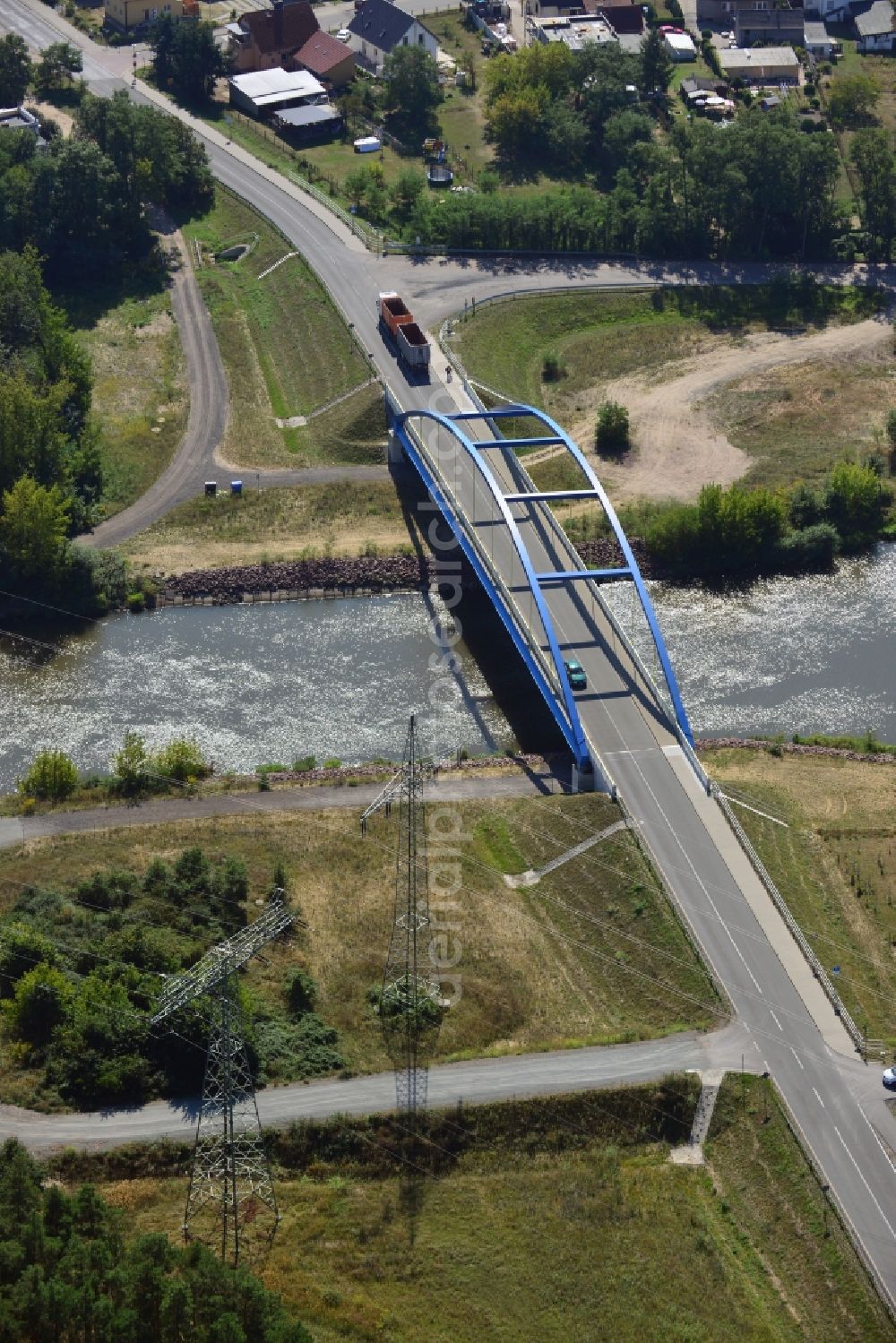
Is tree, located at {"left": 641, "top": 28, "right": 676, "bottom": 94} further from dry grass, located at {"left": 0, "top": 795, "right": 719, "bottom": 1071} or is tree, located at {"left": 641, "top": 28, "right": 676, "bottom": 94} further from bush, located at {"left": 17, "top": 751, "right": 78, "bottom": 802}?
bush, located at {"left": 17, "top": 751, "right": 78, "bottom": 802}

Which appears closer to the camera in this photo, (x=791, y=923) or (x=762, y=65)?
(x=791, y=923)

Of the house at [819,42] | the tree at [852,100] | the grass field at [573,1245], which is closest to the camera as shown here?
the grass field at [573,1245]

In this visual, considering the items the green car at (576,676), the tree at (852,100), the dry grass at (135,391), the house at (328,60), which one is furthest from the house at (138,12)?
the green car at (576,676)

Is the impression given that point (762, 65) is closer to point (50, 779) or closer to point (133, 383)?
point (133, 383)

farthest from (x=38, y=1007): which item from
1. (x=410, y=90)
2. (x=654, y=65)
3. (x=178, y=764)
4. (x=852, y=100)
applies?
(x=852, y=100)

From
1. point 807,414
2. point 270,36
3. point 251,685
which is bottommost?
point 251,685

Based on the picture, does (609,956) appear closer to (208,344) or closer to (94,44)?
(208,344)

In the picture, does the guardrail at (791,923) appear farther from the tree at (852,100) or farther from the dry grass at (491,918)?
the tree at (852,100)
